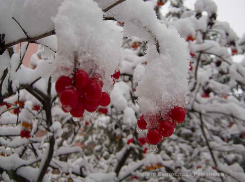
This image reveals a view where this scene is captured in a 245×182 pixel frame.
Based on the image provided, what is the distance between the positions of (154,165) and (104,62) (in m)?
3.16

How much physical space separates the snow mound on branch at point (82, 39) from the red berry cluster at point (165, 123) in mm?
347

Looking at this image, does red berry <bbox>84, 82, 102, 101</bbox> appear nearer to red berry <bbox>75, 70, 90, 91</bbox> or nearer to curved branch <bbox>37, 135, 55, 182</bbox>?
red berry <bbox>75, 70, 90, 91</bbox>

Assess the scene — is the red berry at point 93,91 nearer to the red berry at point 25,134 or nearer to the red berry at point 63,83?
the red berry at point 63,83

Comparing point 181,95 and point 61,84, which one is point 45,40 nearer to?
point 61,84

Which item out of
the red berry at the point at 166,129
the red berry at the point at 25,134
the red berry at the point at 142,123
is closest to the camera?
the red berry at the point at 166,129

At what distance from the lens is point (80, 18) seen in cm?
60

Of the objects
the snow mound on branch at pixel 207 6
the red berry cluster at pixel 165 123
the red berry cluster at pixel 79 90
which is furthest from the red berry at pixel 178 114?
the snow mound on branch at pixel 207 6

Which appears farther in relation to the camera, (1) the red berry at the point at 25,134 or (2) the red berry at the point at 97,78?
(1) the red berry at the point at 25,134

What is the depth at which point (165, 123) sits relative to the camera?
31.6 inches

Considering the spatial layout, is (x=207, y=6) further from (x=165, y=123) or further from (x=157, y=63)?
(x=165, y=123)

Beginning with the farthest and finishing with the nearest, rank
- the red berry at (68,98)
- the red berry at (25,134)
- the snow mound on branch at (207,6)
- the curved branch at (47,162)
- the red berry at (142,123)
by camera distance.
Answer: the snow mound on branch at (207,6) < the red berry at (25,134) < the curved branch at (47,162) < the red berry at (142,123) < the red berry at (68,98)

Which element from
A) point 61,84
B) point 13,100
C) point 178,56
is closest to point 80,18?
point 61,84

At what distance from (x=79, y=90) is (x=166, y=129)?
0.41m

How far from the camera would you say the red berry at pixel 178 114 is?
786 mm
